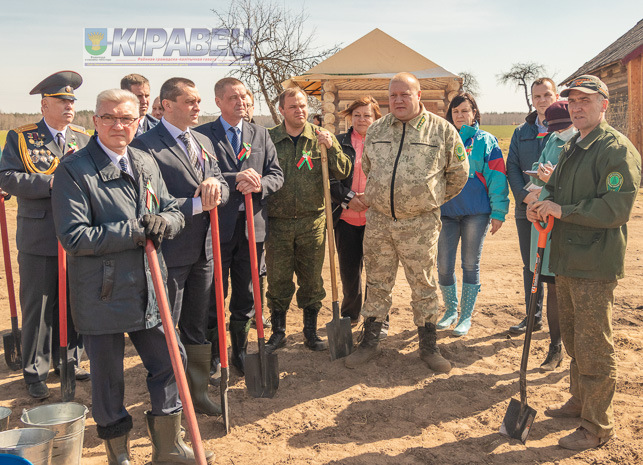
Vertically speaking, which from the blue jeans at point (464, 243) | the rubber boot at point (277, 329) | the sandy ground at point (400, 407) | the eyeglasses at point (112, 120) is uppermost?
the eyeglasses at point (112, 120)

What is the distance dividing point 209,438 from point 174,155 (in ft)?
6.45

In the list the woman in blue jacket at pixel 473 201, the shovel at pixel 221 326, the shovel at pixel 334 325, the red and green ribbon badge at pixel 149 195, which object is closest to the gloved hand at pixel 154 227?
the red and green ribbon badge at pixel 149 195

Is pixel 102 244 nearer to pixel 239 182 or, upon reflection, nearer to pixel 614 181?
pixel 239 182

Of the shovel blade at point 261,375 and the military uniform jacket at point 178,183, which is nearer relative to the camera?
the military uniform jacket at point 178,183

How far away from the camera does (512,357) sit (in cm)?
510

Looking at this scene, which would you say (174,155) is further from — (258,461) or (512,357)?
(512,357)

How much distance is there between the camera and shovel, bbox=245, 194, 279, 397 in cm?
427

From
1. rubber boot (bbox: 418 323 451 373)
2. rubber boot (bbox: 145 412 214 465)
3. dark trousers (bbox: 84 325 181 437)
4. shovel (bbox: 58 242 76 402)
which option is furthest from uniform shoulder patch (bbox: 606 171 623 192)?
shovel (bbox: 58 242 76 402)

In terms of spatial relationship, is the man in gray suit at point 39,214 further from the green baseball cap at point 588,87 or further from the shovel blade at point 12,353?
the green baseball cap at point 588,87

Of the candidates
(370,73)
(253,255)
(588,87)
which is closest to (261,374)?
(253,255)

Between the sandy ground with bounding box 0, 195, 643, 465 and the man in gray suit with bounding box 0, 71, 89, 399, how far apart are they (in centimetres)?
36

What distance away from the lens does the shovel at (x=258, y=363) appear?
14.0 feet

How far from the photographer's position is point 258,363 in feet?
14.0

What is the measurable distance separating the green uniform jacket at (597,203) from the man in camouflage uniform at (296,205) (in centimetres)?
220
